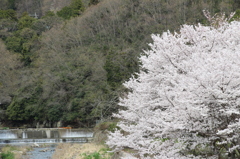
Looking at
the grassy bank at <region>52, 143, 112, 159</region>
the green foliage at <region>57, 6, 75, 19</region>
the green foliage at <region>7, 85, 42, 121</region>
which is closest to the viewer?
the grassy bank at <region>52, 143, 112, 159</region>

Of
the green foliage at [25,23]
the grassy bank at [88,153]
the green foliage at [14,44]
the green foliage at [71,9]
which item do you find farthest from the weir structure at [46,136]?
the green foliage at [71,9]

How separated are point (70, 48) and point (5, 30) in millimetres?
12727

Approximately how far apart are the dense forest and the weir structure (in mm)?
1762

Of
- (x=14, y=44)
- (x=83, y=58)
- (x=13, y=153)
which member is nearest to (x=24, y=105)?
(x=83, y=58)

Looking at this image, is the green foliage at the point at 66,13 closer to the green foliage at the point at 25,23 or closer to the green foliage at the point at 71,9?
the green foliage at the point at 71,9

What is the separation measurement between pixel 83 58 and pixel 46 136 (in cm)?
928

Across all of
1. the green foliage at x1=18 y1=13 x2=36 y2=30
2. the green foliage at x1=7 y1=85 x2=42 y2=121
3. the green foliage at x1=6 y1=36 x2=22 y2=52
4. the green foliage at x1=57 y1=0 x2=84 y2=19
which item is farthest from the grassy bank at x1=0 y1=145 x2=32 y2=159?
the green foliage at x1=57 y1=0 x2=84 y2=19

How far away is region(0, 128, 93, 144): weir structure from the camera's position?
2422cm

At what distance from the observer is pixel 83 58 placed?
3155 centimetres

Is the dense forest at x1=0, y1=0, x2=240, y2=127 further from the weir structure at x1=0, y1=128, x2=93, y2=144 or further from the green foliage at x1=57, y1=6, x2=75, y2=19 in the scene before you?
the green foliage at x1=57, y1=6, x2=75, y2=19

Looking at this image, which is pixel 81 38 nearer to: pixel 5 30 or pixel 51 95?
pixel 51 95

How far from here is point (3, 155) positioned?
1585cm

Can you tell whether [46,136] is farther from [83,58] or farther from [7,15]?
[7,15]

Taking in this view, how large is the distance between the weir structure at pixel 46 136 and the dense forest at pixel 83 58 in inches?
69.4
